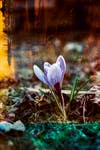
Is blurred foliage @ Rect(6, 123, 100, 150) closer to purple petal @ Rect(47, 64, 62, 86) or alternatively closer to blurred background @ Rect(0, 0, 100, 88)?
purple petal @ Rect(47, 64, 62, 86)

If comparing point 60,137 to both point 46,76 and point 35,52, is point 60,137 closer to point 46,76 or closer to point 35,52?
point 46,76

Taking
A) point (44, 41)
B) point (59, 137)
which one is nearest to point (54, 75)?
point (59, 137)

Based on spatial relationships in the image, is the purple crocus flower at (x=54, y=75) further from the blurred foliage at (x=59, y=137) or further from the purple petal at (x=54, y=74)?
the blurred foliage at (x=59, y=137)

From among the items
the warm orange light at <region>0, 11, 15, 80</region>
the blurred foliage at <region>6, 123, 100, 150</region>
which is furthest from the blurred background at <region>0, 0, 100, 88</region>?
the blurred foliage at <region>6, 123, 100, 150</region>

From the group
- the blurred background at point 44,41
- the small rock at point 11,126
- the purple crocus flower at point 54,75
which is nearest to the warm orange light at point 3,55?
the blurred background at point 44,41

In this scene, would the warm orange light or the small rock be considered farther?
the warm orange light

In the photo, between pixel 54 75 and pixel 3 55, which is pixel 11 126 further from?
pixel 3 55
